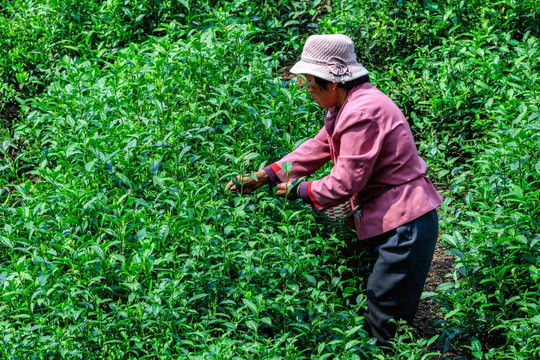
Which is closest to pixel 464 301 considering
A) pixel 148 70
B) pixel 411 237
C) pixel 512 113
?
pixel 411 237

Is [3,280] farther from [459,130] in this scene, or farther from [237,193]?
[459,130]

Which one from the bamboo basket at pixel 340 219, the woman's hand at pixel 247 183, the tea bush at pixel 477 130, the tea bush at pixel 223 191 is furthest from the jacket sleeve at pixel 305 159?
the tea bush at pixel 477 130

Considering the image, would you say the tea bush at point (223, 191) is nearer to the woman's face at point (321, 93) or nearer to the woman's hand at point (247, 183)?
the woman's hand at point (247, 183)

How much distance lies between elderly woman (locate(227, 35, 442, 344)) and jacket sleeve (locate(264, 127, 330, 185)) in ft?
0.37

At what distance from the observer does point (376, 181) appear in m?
3.87

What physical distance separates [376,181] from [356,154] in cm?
27

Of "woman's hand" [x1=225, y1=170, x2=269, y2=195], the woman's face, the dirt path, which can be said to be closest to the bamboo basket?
"woman's hand" [x1=225, y1=170, x2=269, y2=195]

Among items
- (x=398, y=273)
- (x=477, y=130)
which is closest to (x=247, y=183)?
(x=398, y=273)

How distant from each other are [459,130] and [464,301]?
2.08m

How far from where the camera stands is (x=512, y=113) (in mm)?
5270

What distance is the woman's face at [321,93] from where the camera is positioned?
3832mm

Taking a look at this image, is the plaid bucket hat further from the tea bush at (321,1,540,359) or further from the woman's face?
the tea bush at (321,1,540,359)

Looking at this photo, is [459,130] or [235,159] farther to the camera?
[459,130]

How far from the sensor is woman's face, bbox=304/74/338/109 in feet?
12.6
